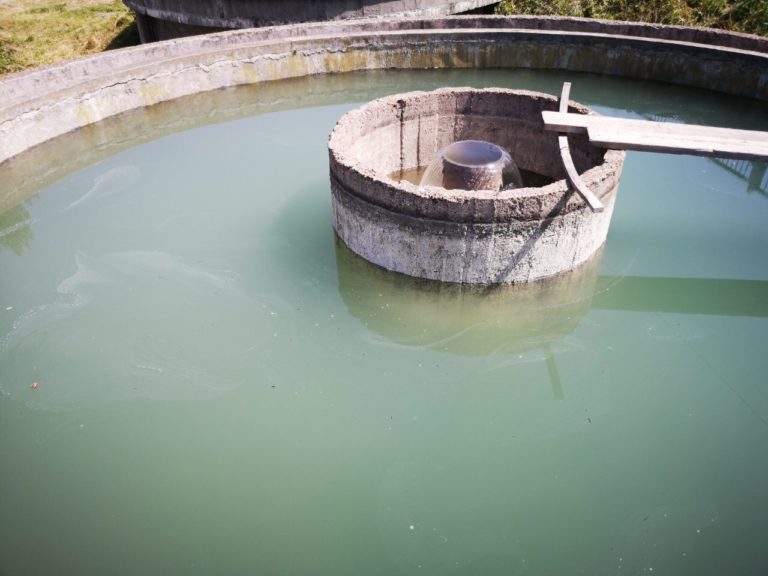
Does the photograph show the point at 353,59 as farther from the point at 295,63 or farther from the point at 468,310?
the point at 468,310

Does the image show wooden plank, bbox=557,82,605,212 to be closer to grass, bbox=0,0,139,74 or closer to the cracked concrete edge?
the cracked concrete edge

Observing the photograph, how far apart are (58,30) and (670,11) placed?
13.6m

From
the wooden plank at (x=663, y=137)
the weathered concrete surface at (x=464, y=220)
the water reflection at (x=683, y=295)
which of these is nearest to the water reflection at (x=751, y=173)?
the wooden plank at (x=663, y=137)

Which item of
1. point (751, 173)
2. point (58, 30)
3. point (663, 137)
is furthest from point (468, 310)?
point (58, 30)

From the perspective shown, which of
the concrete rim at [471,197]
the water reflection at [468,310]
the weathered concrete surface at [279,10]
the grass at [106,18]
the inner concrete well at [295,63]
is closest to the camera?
the concrete rim at [471,197]

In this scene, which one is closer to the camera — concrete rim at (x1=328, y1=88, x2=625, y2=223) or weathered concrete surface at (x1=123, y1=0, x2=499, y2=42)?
concrete rim at (x1=328, y1=88, x2=625, y2=223)

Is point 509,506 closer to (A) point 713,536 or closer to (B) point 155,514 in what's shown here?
(A) point 713,536

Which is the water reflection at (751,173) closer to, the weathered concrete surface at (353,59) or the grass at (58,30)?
the weathered concrete surface at (353,59)

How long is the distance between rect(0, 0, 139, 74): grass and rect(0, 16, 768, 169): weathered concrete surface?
14.7ft

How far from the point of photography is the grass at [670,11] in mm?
9878

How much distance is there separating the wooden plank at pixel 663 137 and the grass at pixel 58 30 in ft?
36.9

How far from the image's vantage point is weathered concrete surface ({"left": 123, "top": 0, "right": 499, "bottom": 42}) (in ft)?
34.7

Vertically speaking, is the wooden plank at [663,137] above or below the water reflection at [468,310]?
above

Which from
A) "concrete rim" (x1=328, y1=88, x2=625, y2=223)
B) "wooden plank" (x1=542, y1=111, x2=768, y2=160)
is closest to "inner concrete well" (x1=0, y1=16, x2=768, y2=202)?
"wooden plank" (x1=542, y1=111, x2=768, y2=160)
